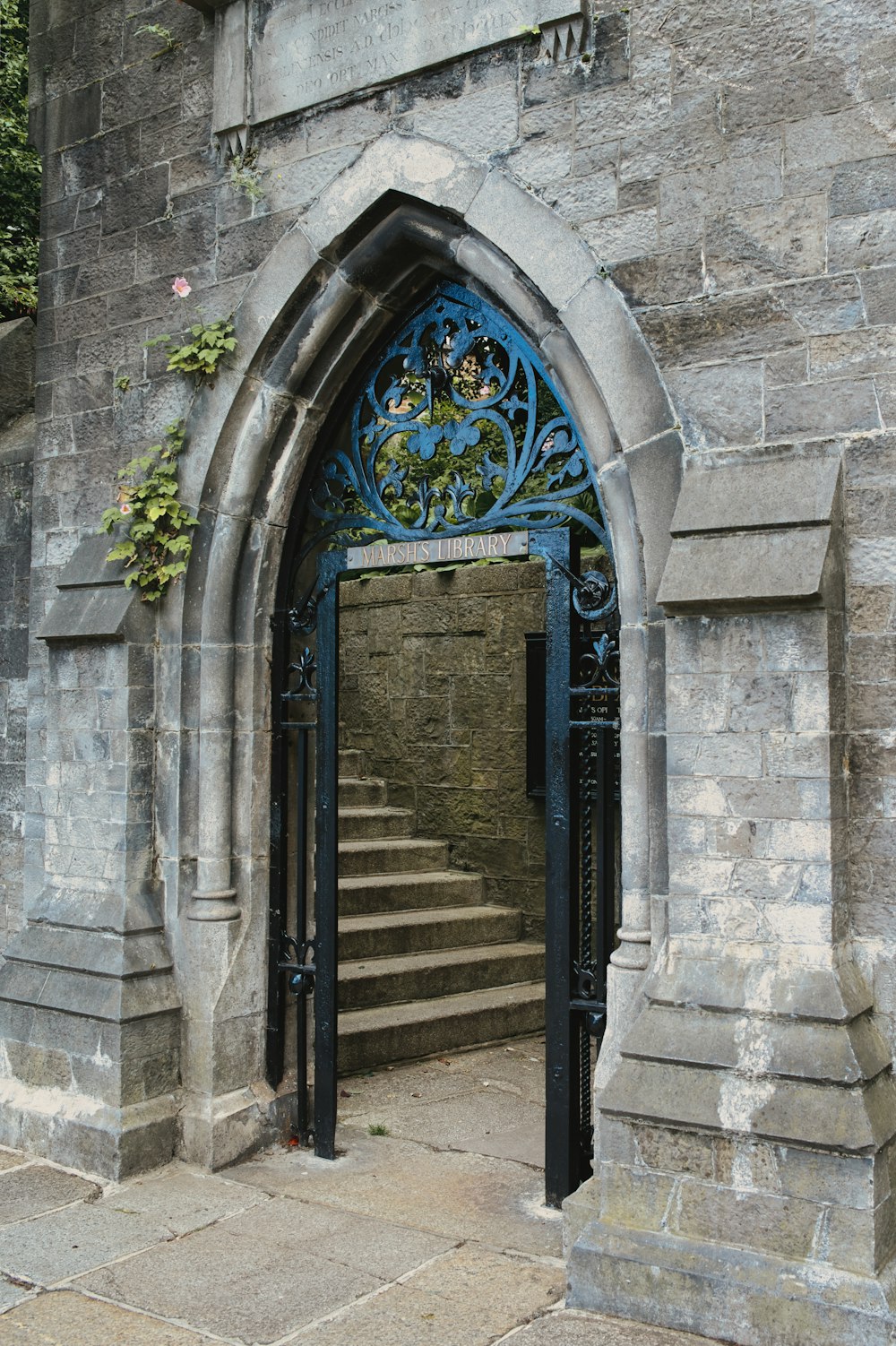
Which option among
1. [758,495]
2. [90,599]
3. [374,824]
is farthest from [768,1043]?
[374,824]

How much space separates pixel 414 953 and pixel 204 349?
391 centimetres

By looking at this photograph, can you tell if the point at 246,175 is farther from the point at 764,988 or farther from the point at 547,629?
the point at 764,988

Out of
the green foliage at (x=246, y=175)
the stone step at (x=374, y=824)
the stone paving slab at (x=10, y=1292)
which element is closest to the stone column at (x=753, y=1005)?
the stone paving slab at (x=10, y=1292)

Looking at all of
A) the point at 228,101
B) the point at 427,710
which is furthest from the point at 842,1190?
the point at 427,710

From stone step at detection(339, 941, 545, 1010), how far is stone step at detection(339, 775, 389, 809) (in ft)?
4.93

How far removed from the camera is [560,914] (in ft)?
15.5

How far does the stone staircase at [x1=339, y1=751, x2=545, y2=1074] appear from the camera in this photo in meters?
7.13

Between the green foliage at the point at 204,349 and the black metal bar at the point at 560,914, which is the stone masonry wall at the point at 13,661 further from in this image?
the black metal bar at the point at 560,914

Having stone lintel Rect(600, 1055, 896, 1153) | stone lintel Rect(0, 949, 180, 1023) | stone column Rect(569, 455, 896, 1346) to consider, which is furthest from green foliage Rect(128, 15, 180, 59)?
stone lintel Rect(600, 1055, 896, 1153)

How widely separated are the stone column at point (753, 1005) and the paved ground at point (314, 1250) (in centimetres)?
27

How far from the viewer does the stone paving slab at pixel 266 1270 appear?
13.1 ft

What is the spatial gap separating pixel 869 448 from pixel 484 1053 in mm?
4440

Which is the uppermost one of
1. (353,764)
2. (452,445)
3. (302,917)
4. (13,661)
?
(452,445)

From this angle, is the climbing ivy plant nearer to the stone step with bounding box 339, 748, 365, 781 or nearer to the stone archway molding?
the stone archway molding
